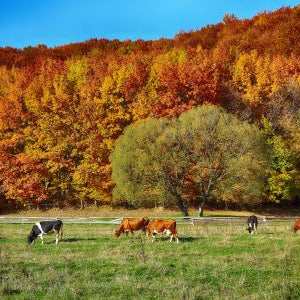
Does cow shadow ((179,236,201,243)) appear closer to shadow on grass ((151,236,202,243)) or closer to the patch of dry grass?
shadow on grass ((151,236,202,243))

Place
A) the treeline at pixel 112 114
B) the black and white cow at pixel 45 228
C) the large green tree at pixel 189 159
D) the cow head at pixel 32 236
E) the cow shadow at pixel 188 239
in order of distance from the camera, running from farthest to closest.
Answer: the treeline at pixel 112 114 < the large green tree at pixel 189 159 < the black and white cow at pixel 45 228 < the cow head at pixel 32 236 < the cow shadow at pixel 188 239

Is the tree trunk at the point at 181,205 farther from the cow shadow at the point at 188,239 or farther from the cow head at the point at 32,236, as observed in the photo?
the cow head at the point at 32,236

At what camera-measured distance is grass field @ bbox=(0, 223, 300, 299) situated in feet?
40.0

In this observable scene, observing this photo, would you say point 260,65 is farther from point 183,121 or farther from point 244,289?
point 244,289

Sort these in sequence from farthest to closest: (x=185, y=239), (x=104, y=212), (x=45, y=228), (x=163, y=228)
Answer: (x=104, y=212)
(x=45, y=228)
(x=185, y=239)
(x=163, y=228)

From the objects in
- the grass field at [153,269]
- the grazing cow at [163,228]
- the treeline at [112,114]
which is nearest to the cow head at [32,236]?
the grass field at [153,269]

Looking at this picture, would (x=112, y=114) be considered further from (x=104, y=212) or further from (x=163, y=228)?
(x=163, y=228)

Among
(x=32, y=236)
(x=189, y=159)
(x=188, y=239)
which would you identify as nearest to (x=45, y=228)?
(x=32, y=236)

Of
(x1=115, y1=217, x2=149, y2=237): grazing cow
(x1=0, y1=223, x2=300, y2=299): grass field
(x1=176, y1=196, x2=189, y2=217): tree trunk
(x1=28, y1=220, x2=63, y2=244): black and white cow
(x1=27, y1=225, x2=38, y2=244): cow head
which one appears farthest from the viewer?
(x1=176, y1=196, x2=189, y2=217): tree trunk

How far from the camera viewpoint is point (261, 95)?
2336 inches

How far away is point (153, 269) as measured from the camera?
49.2ft

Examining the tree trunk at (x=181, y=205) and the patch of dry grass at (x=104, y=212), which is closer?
the tree trunk at (x=181, y=205)

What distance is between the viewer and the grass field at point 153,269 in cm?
1218

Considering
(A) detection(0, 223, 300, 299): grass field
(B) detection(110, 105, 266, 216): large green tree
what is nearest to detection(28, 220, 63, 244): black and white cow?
(A) detection(0, 223, 300, 299): grass field
